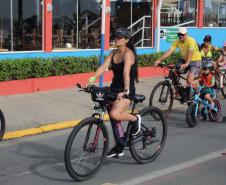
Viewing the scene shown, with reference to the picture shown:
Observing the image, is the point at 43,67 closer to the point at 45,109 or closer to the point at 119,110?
the point at 45,109

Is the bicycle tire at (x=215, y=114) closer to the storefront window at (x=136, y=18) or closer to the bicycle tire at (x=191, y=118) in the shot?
the bicycle tire at (x=191, y=118)

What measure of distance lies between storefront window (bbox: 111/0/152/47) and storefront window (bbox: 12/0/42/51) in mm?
3009

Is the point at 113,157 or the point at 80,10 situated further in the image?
the point at 80,10

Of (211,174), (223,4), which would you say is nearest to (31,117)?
(211,174)

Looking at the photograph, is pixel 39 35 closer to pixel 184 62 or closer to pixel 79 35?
pixel 79 35

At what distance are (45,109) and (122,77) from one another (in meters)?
4.30

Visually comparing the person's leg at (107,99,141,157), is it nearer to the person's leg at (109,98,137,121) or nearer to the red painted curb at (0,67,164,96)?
the person's leg at (109,98,137,121)

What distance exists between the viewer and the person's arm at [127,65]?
20.0ft

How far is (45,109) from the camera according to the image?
33.9ft

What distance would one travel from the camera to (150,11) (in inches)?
692

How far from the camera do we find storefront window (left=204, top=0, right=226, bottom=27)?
20.6 metres

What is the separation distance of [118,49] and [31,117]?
3.70 m

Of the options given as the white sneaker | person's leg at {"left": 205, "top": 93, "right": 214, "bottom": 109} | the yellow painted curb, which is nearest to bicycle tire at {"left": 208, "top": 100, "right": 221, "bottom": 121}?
person's leg at {"left": 205, "top": 93, "right": 214, "bottom": 109}

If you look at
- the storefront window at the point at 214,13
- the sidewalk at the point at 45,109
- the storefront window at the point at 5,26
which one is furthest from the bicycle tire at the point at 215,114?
the storefront window at the point at 214,13
